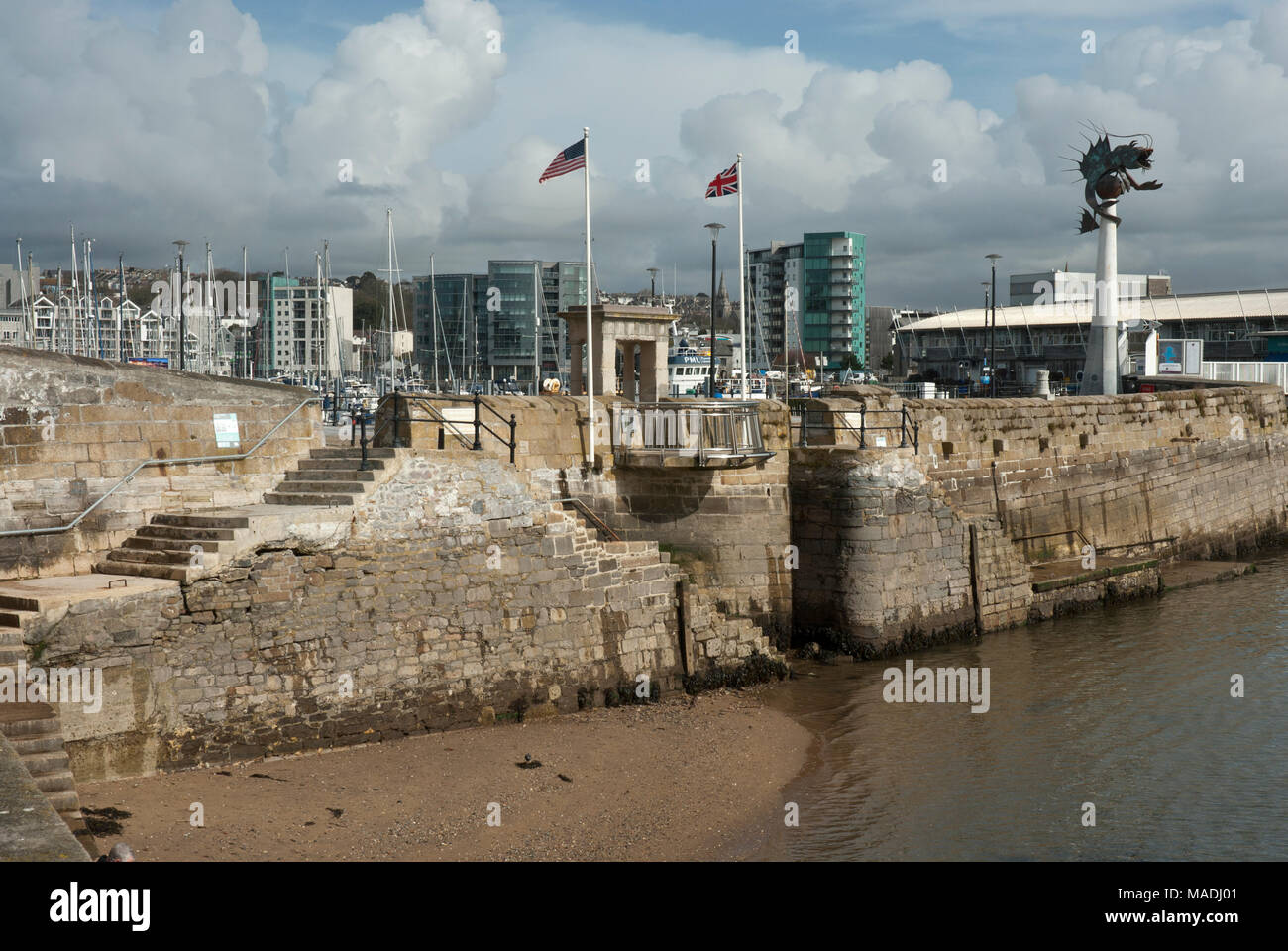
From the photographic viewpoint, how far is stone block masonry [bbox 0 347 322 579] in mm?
14195

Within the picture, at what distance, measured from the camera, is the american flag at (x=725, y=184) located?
2259 cm

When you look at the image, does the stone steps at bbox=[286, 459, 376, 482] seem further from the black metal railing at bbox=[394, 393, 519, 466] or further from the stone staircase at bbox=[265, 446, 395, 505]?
the black metal railing at bbox=[394, 393, 519, 466]

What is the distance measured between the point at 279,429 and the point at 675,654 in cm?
673

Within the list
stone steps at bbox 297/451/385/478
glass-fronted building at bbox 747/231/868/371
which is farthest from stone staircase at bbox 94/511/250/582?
glass-fronted building at bbox 747/231/868/371

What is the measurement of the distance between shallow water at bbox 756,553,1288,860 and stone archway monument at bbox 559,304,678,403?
7134mm

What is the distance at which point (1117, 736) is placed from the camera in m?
16.0

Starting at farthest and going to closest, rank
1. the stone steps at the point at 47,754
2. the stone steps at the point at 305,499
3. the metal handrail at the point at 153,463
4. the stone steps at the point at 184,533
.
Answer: the stone steps at the point at 305,499, the metal handrail at the point at 153,463, the stone steps at the point at 184,533, the stone steps at the point at 47,754

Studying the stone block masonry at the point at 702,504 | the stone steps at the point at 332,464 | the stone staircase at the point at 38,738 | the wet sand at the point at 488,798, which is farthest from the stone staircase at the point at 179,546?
the stone block masonry at the point at 702,504

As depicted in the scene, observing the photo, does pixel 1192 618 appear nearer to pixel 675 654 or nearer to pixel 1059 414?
pixel 1059 414

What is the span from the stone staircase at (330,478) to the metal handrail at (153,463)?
61 cm

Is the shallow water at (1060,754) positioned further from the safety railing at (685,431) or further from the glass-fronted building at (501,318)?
the glass-fronted building at (501,318)

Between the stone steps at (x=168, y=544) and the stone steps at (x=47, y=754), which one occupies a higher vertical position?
the stone steps at (x=168, y=544)
